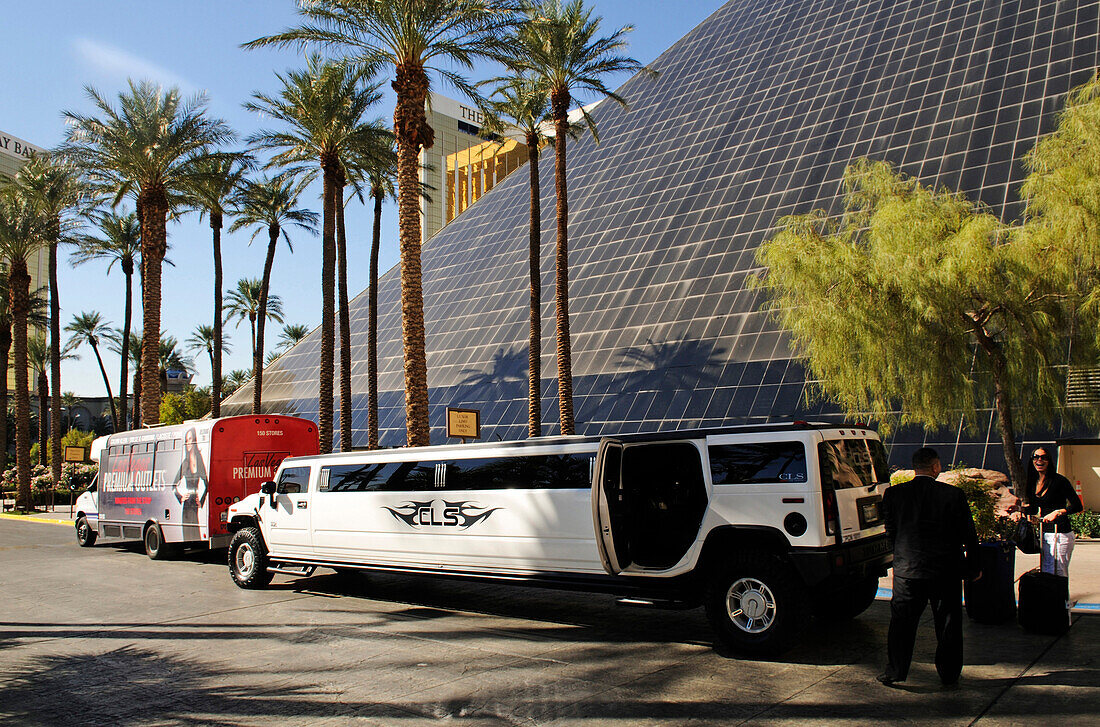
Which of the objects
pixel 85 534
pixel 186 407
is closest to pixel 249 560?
pixel 85 534

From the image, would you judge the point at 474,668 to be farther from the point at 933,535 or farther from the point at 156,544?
the point at 156,544

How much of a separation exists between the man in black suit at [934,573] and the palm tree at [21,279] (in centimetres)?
3684

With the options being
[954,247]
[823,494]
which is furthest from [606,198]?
[823,494]

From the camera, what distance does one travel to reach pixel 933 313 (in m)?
15.6

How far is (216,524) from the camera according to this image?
1612cm

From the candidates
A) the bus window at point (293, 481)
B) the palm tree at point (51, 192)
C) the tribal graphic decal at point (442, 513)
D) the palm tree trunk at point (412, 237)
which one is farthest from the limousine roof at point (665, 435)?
the palm tree at point (51, 192)

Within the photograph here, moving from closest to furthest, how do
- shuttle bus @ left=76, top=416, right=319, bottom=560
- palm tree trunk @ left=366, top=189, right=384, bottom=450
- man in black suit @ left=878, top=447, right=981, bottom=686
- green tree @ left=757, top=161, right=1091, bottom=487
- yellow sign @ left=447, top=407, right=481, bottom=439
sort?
man in black suit @ left=878, top=447, right=981, bottom=686 → green tree @ left=757, top=161, right=1091, bottom=487 → shuttle bus @ left=76, top=416, right=319, bottom=560 → yellow sign @ left=447, top=407, right=481, bottom=439 → palm tree trunk @ left=366, top=189, right=384, bottom=450

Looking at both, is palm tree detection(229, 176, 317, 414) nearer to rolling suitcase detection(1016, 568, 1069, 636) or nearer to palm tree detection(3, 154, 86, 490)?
palm tree detection(3, 154, 86, 490)

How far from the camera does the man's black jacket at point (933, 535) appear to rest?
6.52 meters

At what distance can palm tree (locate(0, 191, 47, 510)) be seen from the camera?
3384 cm

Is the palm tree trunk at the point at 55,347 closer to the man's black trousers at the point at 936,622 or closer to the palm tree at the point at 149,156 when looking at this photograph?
the palm tree at the point at 149,156

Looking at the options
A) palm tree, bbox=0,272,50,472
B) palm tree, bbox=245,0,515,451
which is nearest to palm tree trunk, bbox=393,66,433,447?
palm tree, bbox=245,0,515,451

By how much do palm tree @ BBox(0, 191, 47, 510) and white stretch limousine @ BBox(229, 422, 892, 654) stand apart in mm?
28975

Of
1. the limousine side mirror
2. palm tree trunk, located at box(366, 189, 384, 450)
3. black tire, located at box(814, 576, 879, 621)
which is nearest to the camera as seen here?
black tire, located at box(814, 576, 879, 621)
